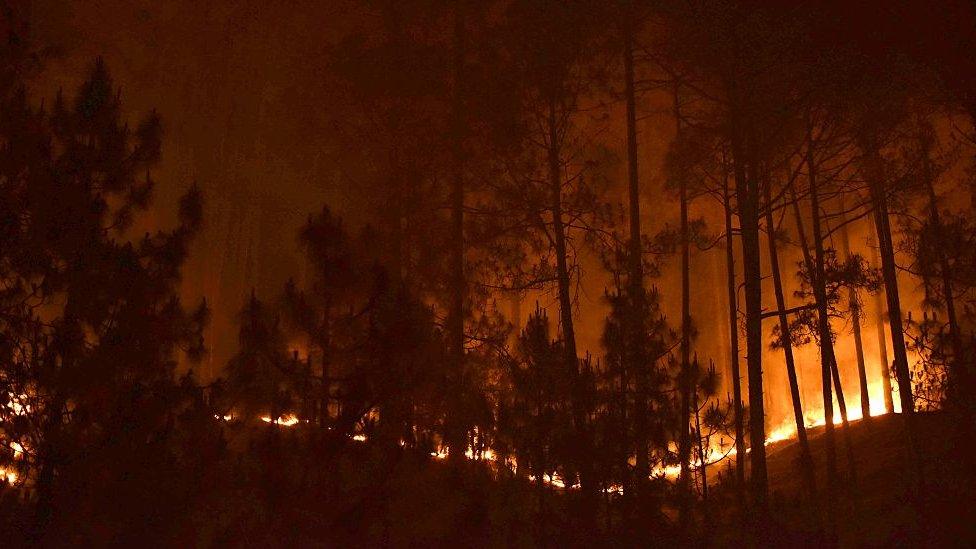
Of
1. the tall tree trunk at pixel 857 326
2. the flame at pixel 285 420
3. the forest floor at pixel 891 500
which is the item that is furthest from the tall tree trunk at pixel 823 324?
the flame at pixel 285 420

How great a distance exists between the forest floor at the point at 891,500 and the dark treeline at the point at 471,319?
7 centimetres

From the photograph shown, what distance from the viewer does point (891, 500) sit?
1027 centimetres

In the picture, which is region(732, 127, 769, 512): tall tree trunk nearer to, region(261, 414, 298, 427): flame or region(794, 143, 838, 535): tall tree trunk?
region(794, 143, 838, 535): tall tree trunk

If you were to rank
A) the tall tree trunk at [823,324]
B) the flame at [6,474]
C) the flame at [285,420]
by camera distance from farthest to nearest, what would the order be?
1. the tall tree trunk at [823,324]
2. the flame at [6,474]
3. the flame at [285,420]

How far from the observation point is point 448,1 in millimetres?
13438

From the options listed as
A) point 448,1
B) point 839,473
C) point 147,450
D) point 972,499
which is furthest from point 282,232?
point 972,499

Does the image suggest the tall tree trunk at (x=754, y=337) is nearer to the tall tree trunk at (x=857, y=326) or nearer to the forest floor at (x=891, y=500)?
the forest floor at (x=891, y=500)

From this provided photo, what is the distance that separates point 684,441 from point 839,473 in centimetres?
713

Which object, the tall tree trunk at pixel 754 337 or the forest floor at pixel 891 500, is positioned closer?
the forest floor at pixel 891 500

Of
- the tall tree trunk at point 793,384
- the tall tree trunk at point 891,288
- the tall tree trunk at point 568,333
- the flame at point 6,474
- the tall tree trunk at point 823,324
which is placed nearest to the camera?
the flame at point 6,474

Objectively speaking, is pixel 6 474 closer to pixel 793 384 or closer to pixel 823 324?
pixel 823 324

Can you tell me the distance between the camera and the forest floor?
8211 mm

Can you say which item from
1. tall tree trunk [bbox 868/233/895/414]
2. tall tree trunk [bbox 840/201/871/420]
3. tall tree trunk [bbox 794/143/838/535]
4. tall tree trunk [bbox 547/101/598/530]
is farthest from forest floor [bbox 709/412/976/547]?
tall tree trunk [bbox 868/233/895/414]

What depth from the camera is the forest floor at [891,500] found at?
26.9 feet
